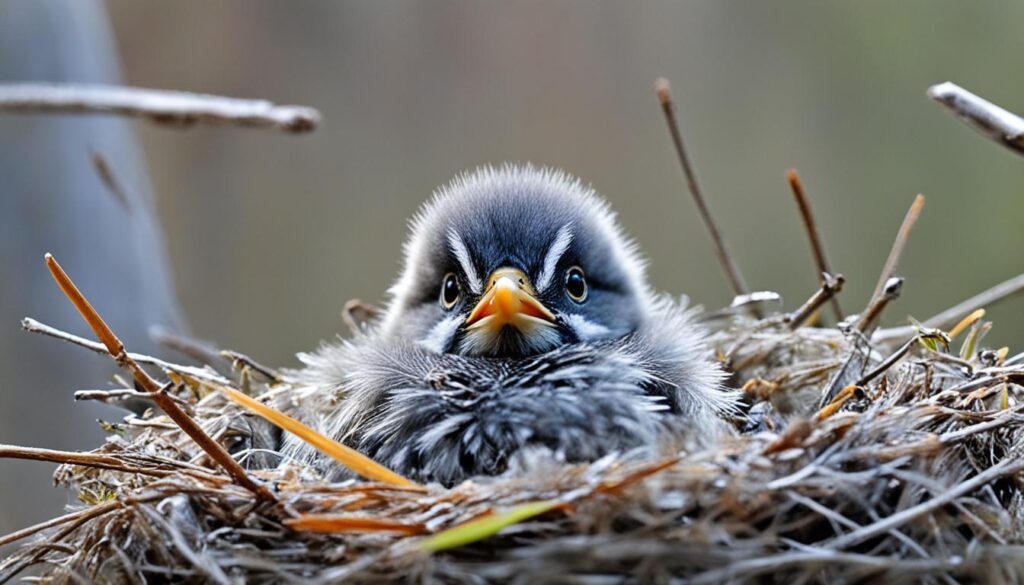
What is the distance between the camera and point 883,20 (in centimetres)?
402

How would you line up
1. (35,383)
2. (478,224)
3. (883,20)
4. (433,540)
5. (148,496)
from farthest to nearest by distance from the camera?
(883,20)
(35,383)
(478,224)
(148,496)
(433,540)

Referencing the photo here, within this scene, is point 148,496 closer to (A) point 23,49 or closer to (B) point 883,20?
(A) point 23,49

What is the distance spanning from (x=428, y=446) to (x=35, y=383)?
4.79 ft

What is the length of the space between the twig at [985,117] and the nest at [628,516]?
0.35 meters

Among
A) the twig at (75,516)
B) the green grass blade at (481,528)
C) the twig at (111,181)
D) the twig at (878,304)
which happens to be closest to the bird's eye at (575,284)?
the twig at (878,304)

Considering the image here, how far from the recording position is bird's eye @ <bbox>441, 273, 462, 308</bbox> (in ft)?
5.97

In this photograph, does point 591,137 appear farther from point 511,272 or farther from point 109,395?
point 109,395

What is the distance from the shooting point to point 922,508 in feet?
3.87

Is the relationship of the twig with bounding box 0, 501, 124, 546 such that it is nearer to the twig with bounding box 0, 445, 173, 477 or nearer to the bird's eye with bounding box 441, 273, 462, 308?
the twig with bounding box 0, 445, 173, 477

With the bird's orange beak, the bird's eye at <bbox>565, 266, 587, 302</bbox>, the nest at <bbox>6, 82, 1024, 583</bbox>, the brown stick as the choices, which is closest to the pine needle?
the nest at <bbox>6, 82, 1024, 583</bbox>

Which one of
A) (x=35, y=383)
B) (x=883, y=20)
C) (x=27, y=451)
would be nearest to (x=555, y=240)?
(x=27, y=451)

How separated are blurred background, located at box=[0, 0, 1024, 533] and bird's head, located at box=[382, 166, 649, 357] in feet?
6.07

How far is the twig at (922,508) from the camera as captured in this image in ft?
3.78

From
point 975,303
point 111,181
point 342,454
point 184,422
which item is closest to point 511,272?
point 342,454
